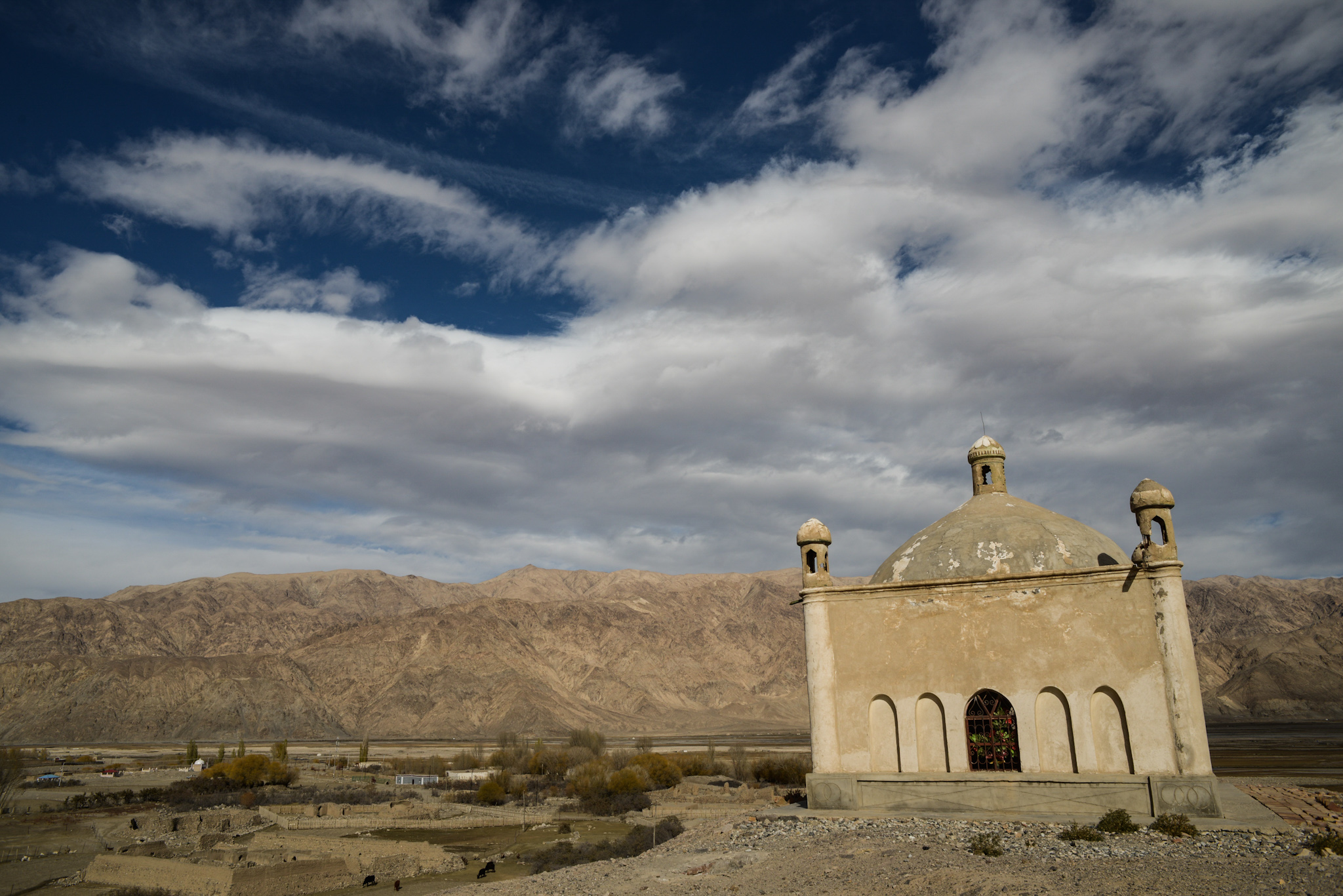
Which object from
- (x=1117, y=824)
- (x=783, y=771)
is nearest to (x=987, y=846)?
(x=1117, y=824)

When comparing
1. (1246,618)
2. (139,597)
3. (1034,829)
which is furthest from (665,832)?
(139,597)

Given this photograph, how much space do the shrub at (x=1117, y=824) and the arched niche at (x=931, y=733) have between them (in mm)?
3137

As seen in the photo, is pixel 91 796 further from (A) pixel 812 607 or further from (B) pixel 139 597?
(B) pixel 139 597

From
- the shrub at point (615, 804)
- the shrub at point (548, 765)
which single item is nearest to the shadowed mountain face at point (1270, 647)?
the shrub at point (548, 765)

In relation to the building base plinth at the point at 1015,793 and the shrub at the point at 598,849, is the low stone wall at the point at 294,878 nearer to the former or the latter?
the shrub at the point at 598,849

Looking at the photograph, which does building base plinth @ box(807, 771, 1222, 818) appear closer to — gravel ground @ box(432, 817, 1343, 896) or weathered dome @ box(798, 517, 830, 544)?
gravel ground @ box(432, 817, 1343, 896)

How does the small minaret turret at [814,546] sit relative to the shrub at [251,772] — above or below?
above

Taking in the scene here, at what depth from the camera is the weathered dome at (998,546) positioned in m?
16.6

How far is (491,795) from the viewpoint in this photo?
1539 inches

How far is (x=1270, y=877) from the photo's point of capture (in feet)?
32.4

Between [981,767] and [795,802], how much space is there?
14.9ft

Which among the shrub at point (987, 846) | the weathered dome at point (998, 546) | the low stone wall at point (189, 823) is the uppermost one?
the weathered dome at point (998, 546)

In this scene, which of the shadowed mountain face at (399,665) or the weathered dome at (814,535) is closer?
the weathered dome at (814,535)

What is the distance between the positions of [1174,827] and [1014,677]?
3.51 metres
